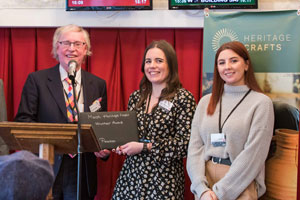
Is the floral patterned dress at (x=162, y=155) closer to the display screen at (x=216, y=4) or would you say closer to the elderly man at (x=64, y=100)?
the elderly man at (x=64, y=100)

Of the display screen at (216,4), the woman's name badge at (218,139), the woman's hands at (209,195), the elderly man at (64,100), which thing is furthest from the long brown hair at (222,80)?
the display screen at (216,4)

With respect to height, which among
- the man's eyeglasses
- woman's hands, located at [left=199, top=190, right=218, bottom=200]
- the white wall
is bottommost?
woman's hands, located at [left=199, top=190, right=218, bottom=200]

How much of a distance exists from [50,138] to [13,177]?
98 centimetres

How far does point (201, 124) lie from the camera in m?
2.60

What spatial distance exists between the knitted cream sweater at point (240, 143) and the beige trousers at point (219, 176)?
4cm

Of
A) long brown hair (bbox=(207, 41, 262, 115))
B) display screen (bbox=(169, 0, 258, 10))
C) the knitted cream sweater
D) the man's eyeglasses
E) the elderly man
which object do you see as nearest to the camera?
the knitted cream sweater

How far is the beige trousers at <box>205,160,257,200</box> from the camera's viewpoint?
2.37 meters

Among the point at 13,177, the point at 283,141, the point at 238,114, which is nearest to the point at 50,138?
the point at 13,177

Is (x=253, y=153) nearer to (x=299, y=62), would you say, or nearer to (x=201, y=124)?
(x=201, y=124)

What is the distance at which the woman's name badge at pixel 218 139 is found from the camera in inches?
95.7

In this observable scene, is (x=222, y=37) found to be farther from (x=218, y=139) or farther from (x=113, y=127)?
(x=113, y=127)

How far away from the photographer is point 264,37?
9.39ft

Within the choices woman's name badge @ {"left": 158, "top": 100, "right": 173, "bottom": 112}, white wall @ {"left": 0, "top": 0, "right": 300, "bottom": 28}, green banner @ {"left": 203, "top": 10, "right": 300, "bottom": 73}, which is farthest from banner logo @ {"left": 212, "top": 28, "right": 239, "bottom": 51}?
white wall @ {"left": 0, "top": 0, "right": 300, "bottom": 28}

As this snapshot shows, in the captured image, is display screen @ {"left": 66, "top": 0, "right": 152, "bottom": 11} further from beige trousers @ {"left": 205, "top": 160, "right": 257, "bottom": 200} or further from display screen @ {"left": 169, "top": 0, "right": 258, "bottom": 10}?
beige trousers @ {"left": 205, "top": 160, "right": 257, "bottom": 200}
